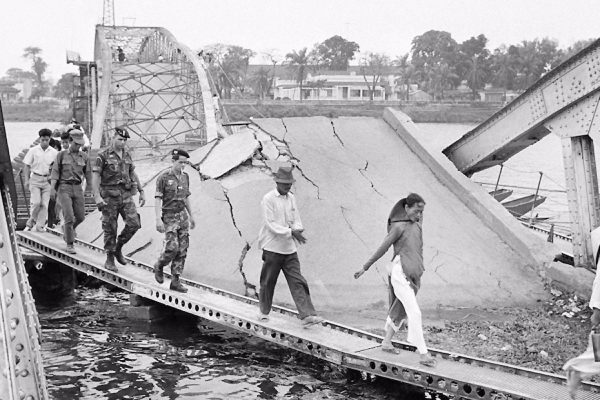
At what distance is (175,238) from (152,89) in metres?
24.4

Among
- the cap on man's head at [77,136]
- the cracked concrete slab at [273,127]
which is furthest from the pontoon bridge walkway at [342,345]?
the cracked concrete slab at [273,127]

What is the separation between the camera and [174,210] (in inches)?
311

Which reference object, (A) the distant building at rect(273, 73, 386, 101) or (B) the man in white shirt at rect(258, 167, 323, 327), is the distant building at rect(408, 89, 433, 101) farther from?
(B) the man in white shirt at rect(258, 167, 323, 327)

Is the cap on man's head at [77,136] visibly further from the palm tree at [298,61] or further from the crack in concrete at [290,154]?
the palm tree at [298,61]

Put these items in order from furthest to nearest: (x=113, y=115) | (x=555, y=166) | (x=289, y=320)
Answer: (x=555, y=166) → (x=113, y=115) → (x=289, y=320)

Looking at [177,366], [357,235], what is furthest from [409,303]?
[357,235]

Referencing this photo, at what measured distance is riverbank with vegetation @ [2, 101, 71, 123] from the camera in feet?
269

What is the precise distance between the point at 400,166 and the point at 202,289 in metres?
3.96

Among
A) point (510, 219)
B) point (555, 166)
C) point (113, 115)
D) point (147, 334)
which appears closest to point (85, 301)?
point (147, 334)

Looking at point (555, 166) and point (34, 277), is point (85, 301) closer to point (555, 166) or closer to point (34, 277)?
point (34, 277)

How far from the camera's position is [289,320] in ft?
24.4

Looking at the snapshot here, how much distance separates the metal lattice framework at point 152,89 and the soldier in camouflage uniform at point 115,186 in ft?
53.5

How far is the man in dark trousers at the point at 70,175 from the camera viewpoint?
29.1 feet

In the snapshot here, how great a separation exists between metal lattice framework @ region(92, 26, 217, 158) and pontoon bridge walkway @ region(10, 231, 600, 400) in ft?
53.5
